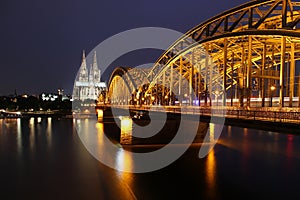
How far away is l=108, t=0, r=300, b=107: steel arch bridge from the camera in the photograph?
1064 inches

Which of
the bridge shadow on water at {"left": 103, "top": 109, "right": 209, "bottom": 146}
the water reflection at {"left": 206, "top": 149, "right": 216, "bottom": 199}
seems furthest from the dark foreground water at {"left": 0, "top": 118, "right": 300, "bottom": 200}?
the bridge shadow on water at {"left": 103, "top": 109, "right": 209, "bottom": 146}

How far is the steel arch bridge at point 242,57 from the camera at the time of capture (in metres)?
27.0

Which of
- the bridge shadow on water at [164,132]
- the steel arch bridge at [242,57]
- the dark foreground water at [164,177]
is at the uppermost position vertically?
the steel arch bridge at [242,57]

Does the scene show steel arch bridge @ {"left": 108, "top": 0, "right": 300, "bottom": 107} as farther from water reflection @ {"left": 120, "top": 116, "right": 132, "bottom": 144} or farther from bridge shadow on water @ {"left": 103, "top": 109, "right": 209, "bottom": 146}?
water reflection @ {"left": 120, "top": 116, "right": 132, "bottom": 144}

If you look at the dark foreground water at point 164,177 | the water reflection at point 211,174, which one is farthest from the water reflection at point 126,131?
the water reflection at point 211,174

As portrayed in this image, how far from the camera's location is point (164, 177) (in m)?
30.3

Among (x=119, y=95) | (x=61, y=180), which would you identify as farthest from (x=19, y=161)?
(x=119, y=95)

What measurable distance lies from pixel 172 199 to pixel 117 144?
25.7 meters

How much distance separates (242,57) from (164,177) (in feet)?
45.0

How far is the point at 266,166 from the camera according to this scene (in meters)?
34.4

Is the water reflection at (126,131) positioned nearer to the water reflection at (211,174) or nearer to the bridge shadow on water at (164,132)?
the bridge shadow on water at (164,132)

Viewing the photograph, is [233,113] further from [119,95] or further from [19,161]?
[119,95]

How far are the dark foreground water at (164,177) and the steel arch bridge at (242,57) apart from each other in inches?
256

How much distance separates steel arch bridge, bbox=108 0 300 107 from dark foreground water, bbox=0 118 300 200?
6.50 m
